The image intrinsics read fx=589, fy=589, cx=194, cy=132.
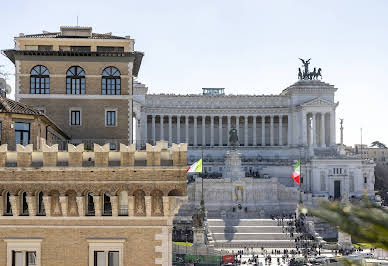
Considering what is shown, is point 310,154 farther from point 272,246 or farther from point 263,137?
point 272,246

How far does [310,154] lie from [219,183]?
34.2 meters

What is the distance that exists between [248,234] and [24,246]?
68.7 meters

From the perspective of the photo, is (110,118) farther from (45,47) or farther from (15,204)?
(15,204)

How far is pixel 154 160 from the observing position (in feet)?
84.1

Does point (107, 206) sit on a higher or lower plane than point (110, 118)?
lower

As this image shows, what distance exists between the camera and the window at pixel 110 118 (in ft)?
131

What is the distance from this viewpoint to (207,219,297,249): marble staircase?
87250 mm

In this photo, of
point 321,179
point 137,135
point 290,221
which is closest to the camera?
point 290,221

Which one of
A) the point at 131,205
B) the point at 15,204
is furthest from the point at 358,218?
the point at 15,204

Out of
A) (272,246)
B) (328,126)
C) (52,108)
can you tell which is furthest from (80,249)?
(328,126)

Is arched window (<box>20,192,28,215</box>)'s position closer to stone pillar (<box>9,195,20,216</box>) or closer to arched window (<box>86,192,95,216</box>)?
stone pillar (<box>9,195,20,216</box>)

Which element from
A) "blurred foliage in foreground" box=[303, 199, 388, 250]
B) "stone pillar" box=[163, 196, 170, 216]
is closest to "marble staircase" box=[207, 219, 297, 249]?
"stone pillar" box=[163, 196, 170, 216]

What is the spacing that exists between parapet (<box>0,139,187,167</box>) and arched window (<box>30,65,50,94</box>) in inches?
565

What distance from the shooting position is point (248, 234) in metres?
92.2
